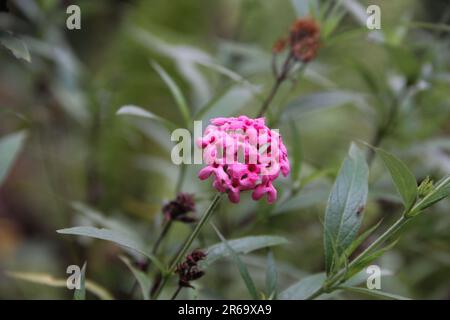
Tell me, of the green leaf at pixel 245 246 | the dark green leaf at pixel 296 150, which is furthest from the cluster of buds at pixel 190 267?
the dark green leaf at pixel 296 150

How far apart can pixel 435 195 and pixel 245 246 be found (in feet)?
0.77

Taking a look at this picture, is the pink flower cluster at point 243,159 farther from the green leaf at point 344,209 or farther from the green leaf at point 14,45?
the green leaf at point 14,45

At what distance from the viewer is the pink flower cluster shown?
0.65 metres

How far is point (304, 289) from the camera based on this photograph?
0.82m

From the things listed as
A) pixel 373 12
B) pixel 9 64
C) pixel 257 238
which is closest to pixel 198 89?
pixel 373 12

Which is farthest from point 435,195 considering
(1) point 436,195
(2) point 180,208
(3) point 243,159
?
(2) point 180,208

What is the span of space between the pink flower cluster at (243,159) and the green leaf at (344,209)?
0.10 metres

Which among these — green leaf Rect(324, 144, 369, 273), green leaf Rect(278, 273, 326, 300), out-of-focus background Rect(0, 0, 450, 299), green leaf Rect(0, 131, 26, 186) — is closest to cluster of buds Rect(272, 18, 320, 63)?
out-of-focus background Rect(0, 0, 450, 299)

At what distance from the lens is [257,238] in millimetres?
800

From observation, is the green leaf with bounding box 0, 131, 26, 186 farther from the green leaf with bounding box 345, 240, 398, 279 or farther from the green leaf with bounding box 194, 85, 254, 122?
the green leaf with bounding box 345, 240, 398, 279

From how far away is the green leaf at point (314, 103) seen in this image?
1065 millimetres

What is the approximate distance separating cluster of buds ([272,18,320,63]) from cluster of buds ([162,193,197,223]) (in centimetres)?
27

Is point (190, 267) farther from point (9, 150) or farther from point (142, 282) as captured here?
point (9, 150)

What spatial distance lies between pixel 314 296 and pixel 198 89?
0.62m
